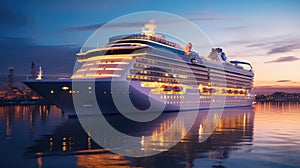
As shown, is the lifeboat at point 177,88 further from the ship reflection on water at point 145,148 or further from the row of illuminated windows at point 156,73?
the ship reflection on water at point 145,148

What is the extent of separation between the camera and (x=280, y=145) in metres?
20.5

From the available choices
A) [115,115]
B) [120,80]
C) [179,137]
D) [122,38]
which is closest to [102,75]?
[120,80]

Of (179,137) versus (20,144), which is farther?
(179,137)

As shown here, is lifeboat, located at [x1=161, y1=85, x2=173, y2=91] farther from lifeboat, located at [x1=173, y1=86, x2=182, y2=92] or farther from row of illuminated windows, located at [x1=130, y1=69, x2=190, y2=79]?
row of illuminated windows, located at [x1=130, y1=69, x2=190, y2=79]

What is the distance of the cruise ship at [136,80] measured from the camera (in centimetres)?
3591

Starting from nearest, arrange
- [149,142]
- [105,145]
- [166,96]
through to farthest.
Answer: [105,145], [149,142], [166,96]

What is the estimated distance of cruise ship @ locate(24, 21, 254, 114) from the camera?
118 ft

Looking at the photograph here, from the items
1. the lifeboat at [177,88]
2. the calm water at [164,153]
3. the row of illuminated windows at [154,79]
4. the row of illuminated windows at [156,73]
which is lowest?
the calm water at [164,153]

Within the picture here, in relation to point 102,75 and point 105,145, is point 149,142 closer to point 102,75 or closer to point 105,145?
point 105,145

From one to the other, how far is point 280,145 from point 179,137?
22.6ft

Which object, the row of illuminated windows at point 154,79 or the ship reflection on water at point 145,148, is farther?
the row of illuminated windows at point 154,79

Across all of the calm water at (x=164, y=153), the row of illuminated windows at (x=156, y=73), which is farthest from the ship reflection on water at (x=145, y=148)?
the row of illuminated windows at (x=156, y=73)

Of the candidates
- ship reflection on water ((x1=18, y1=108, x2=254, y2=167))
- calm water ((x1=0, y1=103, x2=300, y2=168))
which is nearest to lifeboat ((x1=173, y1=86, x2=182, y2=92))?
ship reflection on water ((x1=18, y1=108, x2=254, y2=167))

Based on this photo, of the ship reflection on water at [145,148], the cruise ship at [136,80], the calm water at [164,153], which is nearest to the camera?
the calm water at [164,153]
